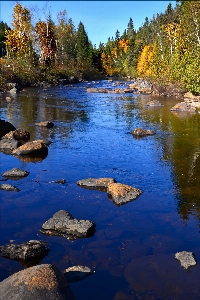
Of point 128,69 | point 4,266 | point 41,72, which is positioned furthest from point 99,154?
point 128,69

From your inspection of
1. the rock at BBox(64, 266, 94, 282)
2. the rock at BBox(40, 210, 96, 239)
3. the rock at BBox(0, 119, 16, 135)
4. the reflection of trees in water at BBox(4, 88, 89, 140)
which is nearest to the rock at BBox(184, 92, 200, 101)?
the reflection of trees in water at BBox(4, 88, 89, 140)

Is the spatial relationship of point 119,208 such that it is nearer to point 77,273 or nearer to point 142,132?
point 77,273

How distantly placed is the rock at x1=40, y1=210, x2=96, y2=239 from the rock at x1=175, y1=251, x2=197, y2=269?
2728 mm

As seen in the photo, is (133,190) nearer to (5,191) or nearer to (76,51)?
(5,191)

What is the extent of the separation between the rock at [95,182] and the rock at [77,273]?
18.6 feet

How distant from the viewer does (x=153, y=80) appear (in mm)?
54656

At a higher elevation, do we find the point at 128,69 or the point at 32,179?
the point at 128,69

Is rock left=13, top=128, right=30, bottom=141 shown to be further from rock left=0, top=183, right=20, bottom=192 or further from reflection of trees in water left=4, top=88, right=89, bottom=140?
rock left=0, top=183, right=20, bottom=192

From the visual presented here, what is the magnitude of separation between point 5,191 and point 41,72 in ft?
185

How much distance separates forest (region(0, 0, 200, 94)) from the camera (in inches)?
1671

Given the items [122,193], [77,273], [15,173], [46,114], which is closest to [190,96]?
[46,114]

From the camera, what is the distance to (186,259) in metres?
9.02

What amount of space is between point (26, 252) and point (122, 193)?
4.94 meters

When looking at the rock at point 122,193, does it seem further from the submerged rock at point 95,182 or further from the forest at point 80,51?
the forest at point 80,51
